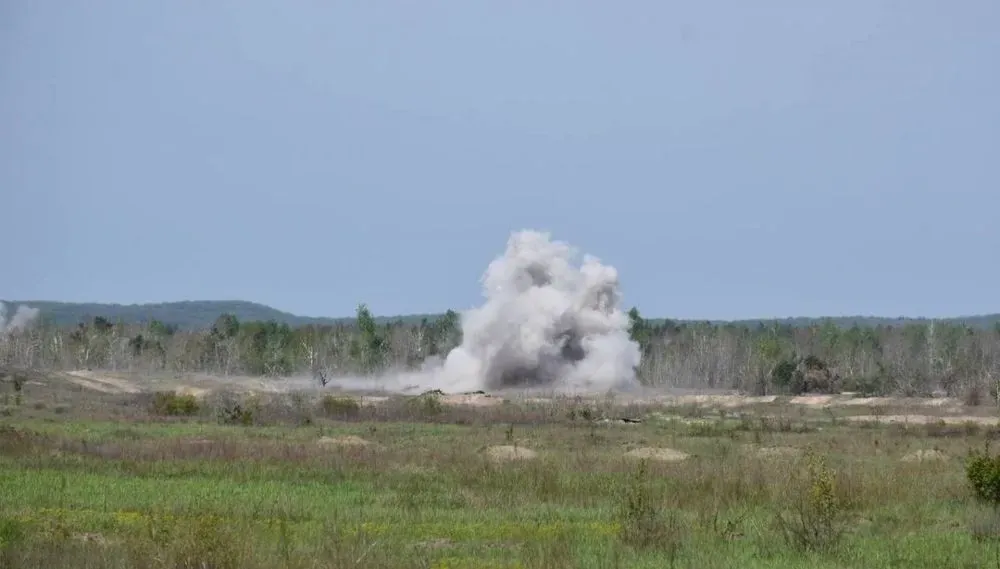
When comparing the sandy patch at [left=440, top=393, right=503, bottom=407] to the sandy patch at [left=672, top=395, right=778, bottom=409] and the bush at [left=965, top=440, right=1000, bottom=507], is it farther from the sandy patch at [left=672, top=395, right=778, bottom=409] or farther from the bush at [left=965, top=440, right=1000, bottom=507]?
the bush at [left=965, top=440, right=1000, bottom=507]

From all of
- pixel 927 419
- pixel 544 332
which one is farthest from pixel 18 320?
pixel 927 419

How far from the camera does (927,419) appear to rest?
6178 cm

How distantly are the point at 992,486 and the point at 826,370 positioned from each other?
83.7m

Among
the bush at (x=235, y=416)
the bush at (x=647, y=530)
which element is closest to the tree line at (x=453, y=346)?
the bush at (x=235, y=416)

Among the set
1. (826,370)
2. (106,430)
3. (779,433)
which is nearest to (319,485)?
(106,430)

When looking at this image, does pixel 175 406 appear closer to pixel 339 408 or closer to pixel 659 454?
pixel 339 408

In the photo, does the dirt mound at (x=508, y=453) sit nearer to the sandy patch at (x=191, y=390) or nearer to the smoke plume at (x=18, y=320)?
the sandy patch at (x=191, y=390)

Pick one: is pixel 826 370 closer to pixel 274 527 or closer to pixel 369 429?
pixel 369 429

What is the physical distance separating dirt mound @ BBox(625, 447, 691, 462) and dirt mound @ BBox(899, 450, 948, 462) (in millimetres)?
6818

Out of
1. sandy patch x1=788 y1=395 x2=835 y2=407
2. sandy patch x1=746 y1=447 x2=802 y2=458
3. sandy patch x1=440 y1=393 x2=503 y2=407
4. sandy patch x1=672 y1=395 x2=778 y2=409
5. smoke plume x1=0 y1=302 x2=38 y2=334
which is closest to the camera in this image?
sandy patch x1=746 y1=447 x2=802 y2=458

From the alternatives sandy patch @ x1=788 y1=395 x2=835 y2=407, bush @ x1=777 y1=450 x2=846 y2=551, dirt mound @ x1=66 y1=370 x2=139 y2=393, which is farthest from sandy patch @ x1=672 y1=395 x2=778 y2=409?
bush @ x1=777 y1=450 x2=846 y2=551

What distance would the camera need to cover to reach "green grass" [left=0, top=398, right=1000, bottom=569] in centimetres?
1424

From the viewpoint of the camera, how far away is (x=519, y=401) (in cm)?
7225

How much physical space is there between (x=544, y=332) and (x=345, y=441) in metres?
54.1
